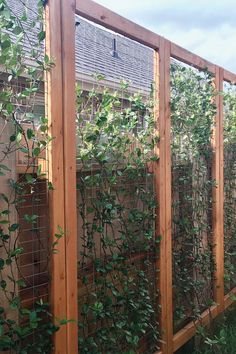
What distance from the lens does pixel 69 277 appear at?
82.3 inches

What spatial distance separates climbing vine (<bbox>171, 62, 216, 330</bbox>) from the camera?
129 inches

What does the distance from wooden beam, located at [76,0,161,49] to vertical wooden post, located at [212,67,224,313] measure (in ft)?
4.05

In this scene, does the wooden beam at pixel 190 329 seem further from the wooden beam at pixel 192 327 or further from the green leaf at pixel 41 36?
the green leaf at pixel 41 36

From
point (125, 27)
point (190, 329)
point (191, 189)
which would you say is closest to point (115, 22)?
point (125, 27)

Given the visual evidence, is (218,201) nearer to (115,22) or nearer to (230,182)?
(230,182)

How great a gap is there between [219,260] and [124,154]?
184 centimetres

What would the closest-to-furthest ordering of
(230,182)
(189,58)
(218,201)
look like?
(189,58), (218,201), (230,182)

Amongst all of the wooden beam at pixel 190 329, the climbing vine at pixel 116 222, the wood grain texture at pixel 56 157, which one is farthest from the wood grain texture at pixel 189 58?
the wooden beam at pixel 190 329

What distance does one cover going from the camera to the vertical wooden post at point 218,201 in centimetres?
387

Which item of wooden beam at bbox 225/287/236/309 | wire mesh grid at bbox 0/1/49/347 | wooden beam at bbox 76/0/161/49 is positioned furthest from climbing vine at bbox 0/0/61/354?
wooden beam at bbox 225/287/236/309

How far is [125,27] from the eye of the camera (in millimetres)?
2537

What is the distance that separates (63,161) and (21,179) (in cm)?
23

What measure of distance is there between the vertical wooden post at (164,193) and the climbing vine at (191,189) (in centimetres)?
18

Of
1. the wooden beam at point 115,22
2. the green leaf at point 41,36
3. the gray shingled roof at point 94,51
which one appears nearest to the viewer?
the green leaf at point 41,36
